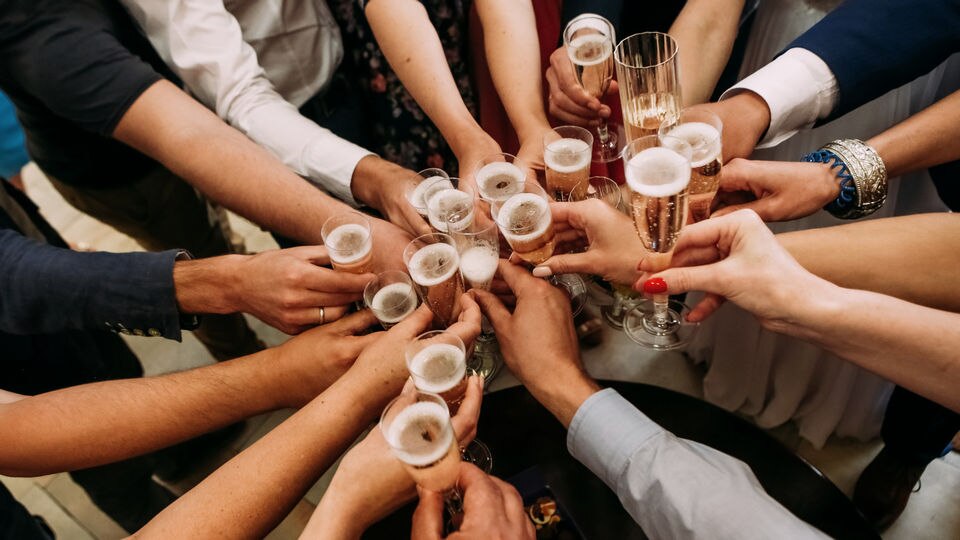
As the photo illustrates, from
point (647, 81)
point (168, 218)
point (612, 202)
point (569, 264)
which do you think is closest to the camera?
point (569, 264)

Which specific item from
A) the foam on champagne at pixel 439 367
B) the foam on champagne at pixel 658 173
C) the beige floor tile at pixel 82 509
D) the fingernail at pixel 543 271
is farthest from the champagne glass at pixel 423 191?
the beige floor tile at pixel 82 509

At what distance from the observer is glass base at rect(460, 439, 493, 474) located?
6.07 ft

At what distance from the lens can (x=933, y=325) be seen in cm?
137

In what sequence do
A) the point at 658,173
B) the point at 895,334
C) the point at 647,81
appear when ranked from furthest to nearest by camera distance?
the point at 647,81 < the point at 658,173 < the point at 895,334

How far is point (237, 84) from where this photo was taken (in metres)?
2.29

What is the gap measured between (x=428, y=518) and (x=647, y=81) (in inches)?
52.1

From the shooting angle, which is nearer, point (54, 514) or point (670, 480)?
point (670, 480)

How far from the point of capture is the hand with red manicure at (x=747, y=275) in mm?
1426

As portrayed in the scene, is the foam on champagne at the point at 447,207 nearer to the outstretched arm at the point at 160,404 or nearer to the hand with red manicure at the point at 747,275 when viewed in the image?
the outstretched arm at the point at 160,404

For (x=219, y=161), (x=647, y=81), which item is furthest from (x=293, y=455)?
(x=647, y=81)

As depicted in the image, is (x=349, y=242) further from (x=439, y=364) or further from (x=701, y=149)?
(x=701, y=149)

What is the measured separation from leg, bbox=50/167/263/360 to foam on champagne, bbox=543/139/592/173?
1.83m

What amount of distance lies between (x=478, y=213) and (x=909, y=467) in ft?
6.04

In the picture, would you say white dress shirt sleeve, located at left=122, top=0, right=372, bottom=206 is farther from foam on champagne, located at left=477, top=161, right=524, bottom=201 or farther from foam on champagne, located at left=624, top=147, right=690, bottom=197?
foam on champagne, located at left=624, top=147, right=690, bottom=197
